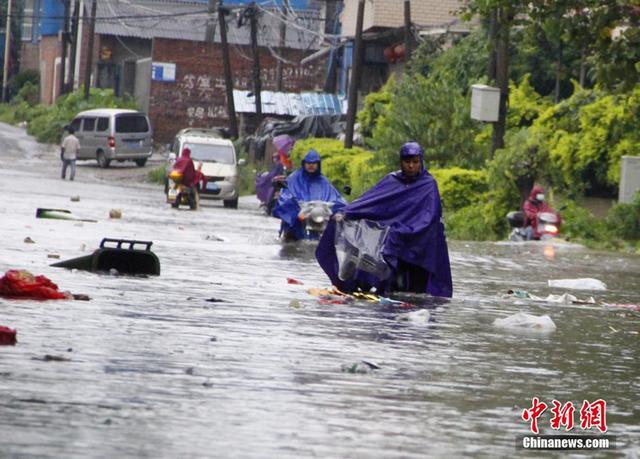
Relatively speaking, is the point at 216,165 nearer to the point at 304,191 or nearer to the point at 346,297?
the point at 304,191

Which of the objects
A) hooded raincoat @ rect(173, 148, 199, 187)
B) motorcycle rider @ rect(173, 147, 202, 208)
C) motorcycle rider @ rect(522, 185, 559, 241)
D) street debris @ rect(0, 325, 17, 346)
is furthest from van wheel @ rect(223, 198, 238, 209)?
street debris @ rect(0, 325, 17, 346)

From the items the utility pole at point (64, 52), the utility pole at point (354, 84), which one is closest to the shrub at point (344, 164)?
the utility pole at point (354, 84)

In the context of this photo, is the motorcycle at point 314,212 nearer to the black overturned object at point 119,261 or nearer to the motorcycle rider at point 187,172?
the black overturned object at point 119,261

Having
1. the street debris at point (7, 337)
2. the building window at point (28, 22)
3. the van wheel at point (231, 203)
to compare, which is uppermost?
the building window at point (28, 22)

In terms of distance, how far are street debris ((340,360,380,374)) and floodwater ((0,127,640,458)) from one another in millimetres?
58

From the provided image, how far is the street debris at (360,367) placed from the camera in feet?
33.1

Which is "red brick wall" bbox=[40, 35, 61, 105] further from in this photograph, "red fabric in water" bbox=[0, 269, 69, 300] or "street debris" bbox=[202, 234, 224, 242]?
"red fabric in water" bbox=[0, 269, 69, 300]

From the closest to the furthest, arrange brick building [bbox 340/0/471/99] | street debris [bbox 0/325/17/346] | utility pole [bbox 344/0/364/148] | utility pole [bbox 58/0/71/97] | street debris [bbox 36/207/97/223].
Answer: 1. street debris [bbox 0/325/17/346]
2. street debris [bbox 36/207/97/223]
3. utility pole [bbox 344/0/364/148]
4. brick building [bbox 340/0/471/99]
5. utility pole [bbox 58/0/71/97]

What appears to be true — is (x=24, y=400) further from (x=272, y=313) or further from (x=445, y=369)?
(x=272, y=313)

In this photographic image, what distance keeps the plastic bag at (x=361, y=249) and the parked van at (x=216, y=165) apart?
95.6 ft

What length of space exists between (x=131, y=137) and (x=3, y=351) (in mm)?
55582

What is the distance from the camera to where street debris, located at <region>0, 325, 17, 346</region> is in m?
10.3

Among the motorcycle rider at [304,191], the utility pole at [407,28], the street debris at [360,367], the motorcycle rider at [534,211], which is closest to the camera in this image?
the street debris at [360,367]

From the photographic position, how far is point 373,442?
7.57 meters
